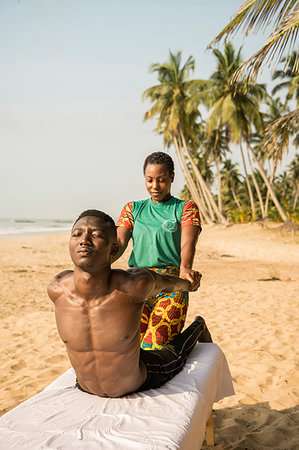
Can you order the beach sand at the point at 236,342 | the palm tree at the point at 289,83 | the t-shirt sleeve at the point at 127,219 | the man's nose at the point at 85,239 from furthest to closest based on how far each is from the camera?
the palm tree at the point at 289,83 < the beach sand at the point at 236,342 < the t-shirt sleeve at the point at 127,219 < the man's nose at the point at 85,239

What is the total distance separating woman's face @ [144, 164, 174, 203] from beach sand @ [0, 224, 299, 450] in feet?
6.35

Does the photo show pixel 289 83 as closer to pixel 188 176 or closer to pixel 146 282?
pixel 188 176

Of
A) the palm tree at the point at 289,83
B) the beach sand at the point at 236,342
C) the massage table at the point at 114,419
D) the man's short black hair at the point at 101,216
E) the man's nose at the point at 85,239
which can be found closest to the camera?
the massage table at the point at 114,419

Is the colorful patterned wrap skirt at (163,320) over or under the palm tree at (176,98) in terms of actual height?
under

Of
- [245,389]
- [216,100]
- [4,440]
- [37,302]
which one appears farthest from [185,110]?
[4,440]

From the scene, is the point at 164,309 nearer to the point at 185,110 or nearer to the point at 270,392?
the point at 270,392

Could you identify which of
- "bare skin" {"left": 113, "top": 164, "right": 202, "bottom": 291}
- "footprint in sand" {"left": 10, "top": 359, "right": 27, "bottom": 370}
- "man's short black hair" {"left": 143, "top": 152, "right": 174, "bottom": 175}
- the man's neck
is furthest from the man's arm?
"footprint in sand" {"left": 10, "top": 359, "right": 27, "bottom": 370}

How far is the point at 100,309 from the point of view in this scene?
1.99 m

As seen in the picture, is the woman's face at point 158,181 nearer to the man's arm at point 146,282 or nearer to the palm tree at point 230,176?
the man's arm at point 146,282

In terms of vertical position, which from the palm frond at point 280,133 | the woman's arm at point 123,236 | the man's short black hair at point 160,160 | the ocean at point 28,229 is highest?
the palm frond at point 280,133

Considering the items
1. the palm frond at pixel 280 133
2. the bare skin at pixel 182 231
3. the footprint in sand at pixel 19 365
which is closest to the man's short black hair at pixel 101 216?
the bare skin at pixel 182 231

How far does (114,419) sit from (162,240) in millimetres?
1223

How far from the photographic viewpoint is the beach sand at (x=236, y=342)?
3.23 meters

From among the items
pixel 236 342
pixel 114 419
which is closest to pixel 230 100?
pixel 236 342
